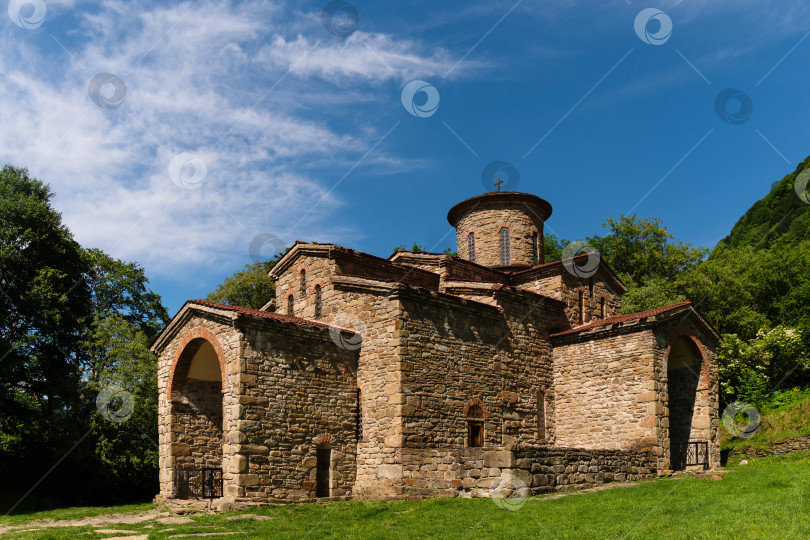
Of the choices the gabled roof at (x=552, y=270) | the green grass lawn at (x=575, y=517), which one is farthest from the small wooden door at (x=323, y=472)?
the gabled roof at (x=552, y=270)

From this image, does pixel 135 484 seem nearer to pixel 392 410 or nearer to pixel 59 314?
pixel 59 314

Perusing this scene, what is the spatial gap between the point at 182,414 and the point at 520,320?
10.7m

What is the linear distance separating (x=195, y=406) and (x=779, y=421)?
19.7 metres

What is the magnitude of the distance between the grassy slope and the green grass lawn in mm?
5783

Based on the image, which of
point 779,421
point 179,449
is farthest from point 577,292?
point 179,449

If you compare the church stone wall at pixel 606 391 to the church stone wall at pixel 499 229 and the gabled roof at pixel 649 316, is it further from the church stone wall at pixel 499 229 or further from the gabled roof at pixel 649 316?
the church stone wall at pixel 499 229

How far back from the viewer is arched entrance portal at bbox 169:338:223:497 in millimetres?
17250

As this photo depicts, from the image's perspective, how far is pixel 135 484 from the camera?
77.7 ft

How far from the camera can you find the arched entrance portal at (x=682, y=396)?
19516 millimetres

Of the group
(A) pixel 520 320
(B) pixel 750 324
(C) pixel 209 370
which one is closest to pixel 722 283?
(B) pixel 750 324

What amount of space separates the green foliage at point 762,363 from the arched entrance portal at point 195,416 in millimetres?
20376

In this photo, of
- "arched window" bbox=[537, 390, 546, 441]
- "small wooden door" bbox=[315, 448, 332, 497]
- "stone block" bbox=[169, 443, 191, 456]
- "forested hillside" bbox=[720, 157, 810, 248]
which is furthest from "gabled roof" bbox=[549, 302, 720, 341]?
"forested hillside" bbox=[720, 157, 810, 248]

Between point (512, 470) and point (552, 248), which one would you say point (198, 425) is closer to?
point (512, 470)

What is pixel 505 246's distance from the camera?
82.4 feet
